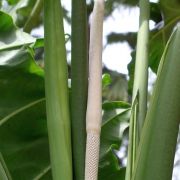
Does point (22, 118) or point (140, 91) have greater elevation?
point (140, 91)

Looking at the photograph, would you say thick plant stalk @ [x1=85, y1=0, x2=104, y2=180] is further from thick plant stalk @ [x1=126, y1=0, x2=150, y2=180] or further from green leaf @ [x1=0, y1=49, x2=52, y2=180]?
green leaf @ [x1=0, y1=49, x2=52, y2=180]

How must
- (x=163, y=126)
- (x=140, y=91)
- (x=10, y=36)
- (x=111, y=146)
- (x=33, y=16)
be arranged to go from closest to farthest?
(x=163, y=126)
(x=140, y=91)
(x=10, y=36)
(x=111, y=146)
(x=33, y=16)

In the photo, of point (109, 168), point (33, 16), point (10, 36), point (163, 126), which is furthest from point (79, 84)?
point (33, 16)

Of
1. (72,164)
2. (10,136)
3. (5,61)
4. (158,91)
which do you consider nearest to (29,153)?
(10,136)

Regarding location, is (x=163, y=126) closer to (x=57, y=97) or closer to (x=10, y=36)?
(x=57, y=97)

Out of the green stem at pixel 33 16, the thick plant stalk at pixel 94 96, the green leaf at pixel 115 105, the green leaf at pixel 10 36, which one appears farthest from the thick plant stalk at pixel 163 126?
the green stem at pixel 33 16

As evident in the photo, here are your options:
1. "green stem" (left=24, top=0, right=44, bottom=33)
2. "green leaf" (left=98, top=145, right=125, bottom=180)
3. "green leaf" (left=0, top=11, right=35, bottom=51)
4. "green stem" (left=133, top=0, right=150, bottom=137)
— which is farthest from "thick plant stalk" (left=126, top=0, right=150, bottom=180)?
"green stem" (left=24, top=0, right=44, bottom=33)

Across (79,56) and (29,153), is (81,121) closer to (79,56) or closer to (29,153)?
(79,56)
